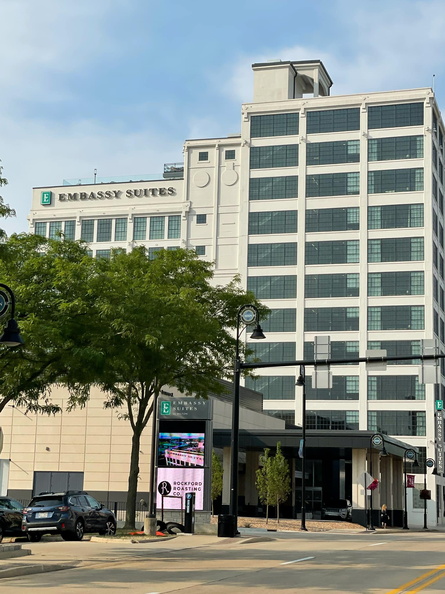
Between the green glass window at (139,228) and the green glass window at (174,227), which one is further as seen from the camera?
the green glass window at (139,228)

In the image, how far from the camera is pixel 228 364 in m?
42.2

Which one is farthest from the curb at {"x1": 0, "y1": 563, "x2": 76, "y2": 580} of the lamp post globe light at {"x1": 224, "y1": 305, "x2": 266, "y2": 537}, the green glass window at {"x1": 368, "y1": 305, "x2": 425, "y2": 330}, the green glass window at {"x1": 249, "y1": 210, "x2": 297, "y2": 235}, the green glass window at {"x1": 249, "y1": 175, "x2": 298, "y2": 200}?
the green glass window at {"x1": 249, "y1": 175, "x2": 298, "y2": 200}

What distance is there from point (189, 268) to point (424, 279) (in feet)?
173

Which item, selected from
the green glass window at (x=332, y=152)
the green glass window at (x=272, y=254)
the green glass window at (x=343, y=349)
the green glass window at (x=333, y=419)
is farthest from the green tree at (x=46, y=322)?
the green glass window at (x=332, y=152)

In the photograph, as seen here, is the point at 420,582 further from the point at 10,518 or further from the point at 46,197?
the point at 46,197

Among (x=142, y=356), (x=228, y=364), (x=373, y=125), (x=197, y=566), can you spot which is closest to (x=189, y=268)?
(x=228, y=364)

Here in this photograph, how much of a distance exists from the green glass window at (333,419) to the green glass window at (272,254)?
15.6 meters

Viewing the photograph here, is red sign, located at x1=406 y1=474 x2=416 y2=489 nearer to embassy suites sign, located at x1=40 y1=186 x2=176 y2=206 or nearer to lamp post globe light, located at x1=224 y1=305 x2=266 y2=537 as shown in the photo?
embassy suites sign, located at x1=40 y1=186 x2=176 y2=206

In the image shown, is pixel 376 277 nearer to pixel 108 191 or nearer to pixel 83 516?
pixel 108 191

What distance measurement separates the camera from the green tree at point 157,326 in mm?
27266

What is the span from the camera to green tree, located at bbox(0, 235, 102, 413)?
953 inches

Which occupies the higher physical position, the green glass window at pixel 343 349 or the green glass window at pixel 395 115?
the green glass window at pixel 395 115

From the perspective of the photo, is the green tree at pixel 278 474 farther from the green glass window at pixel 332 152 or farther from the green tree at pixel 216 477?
the green glass window at pixel 332 152

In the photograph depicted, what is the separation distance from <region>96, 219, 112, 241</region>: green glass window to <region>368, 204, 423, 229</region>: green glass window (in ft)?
99.2
